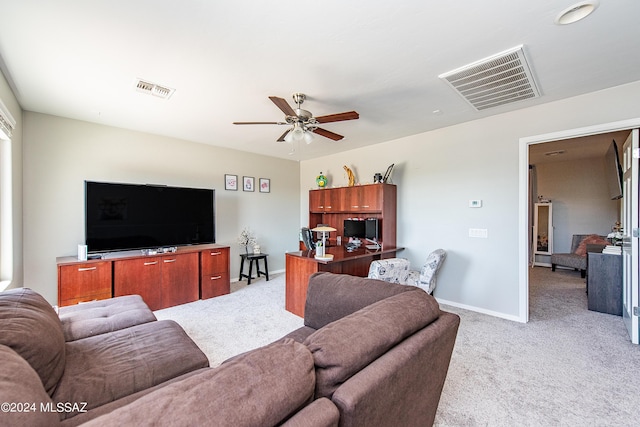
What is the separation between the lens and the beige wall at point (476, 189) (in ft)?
9.92

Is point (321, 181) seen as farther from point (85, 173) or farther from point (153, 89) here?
point (85, 173)

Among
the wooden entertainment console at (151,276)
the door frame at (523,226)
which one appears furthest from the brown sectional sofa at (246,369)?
the door frame at (523,226)

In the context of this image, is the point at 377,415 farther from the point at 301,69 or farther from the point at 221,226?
the point at 221,226

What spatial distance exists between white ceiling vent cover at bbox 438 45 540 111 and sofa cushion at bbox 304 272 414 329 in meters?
2.01

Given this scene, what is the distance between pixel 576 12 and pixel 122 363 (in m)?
3.52

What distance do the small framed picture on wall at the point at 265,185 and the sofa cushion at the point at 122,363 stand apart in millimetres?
3945

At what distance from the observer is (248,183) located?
545cm

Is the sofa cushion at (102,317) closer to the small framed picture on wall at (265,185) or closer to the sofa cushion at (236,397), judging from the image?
the sofa cushion at (236,397)

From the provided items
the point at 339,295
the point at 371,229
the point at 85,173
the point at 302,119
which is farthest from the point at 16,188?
the point at 371,229

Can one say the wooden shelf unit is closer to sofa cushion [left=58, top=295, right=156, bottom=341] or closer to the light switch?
the light switch

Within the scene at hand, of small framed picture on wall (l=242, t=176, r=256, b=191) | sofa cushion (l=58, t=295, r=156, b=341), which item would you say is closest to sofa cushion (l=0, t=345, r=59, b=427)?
sofa cushion (l=58, t=295, r=156, b=341)

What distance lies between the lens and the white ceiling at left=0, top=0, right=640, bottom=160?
1.71 meters

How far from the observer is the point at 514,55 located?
7.17 ft

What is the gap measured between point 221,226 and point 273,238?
1.21m
